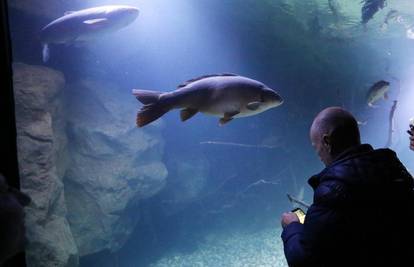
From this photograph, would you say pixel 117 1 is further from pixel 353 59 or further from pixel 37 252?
pixel 353 59

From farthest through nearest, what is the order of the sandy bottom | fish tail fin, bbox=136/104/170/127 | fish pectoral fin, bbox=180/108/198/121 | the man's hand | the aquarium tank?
the sandy bottom, the aquarium tank, fish pectoral fin, bbox=180/108/198/121, fish tail fin, bbox=136/104/170/127, the man's hand

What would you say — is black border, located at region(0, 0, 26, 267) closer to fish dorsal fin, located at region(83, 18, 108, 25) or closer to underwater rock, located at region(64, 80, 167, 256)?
fish dorsal fin, located at region(83, 18, 108, 25)

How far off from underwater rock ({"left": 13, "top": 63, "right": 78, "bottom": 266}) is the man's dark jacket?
232 inches

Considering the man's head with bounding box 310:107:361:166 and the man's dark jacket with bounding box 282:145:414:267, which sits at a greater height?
the man's head with bounding box 310:107:361:166

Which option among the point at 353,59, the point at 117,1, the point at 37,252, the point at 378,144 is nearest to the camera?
the point at 37,252

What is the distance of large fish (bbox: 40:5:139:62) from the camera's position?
21.4 feet

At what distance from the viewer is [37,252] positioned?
21.0 feet

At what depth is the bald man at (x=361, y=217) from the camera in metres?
1.91

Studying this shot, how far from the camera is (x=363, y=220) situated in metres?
1.91

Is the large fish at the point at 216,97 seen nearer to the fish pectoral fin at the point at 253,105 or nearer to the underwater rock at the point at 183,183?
the fish pectoral fin at the point at 253,105

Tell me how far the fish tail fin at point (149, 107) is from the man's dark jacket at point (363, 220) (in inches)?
63.0

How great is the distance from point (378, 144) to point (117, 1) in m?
20.6

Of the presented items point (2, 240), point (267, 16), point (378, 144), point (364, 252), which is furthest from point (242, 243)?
point (378, 144)

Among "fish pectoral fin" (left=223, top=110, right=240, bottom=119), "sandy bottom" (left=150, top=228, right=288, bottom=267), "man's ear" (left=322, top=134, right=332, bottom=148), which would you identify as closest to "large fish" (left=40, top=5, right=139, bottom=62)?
"fish pectoral fin" (left=223, top=110, right=240, bottom=119)
